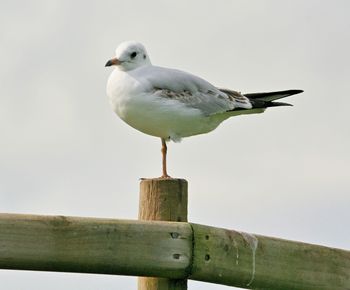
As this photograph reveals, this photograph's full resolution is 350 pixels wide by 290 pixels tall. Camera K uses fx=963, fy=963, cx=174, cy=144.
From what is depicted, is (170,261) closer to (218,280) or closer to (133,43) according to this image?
(218,280)

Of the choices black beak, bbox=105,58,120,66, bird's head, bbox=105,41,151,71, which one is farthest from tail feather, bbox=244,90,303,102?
black beak, bbox=105,58,120,66

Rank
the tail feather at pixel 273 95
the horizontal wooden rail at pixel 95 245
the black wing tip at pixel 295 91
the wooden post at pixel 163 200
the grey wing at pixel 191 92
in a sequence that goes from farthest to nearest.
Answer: the tail feather at pixel 273 95 → the black wing tip at pixel 295 91 → the grey wing at pixel 191 92 → the wooden post at pixel 163 200 → the horizontal wooden rail at pixel 95 245

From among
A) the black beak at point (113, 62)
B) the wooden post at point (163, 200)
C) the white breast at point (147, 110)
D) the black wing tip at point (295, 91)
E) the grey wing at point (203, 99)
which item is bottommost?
the wooden post at point (163, 200)

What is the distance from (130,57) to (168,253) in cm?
390

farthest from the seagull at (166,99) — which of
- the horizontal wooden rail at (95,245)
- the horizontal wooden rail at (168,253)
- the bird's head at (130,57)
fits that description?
the horizontal wooden rail at (95,245)

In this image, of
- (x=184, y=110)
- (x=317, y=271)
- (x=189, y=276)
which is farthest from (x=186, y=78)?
(x=189, y=276)

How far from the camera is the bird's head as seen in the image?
311 inches

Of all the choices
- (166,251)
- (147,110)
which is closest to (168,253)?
(166,251)

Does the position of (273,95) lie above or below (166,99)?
above

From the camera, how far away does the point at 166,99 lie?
293 inches

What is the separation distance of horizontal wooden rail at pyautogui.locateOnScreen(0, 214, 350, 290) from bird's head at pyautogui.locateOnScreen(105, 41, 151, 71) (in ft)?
10.6

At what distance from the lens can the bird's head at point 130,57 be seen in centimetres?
789

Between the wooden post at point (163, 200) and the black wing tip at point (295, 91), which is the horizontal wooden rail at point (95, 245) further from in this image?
the black wing tip at point (295, 91)

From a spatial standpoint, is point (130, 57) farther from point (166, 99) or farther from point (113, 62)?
point (166, 99)
